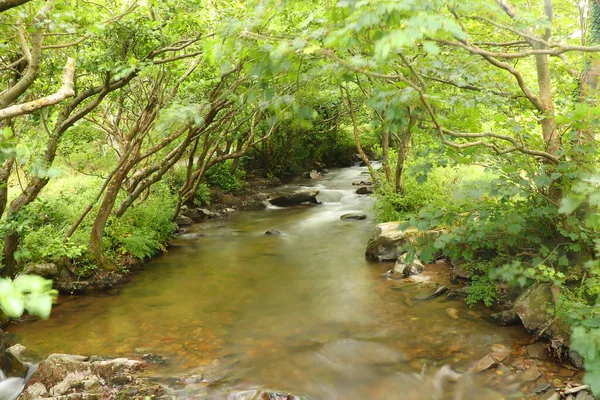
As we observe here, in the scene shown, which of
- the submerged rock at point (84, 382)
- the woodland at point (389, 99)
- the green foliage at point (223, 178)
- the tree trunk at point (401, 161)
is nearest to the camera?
the woodland at point (389, 99)

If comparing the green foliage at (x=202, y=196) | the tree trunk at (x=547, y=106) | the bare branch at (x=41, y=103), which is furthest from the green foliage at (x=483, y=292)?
the green foliage at (x=202, y=196)

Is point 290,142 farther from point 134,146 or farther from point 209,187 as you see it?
point 134,146

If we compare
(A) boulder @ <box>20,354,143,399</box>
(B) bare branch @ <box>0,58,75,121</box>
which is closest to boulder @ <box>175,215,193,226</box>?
(A) boulder @ <box>20,354,143,399</box>

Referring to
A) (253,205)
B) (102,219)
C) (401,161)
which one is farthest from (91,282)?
(253,205)

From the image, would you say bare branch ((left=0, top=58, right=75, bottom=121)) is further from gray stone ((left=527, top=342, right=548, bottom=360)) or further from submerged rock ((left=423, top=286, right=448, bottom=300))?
submerged rock ((left=423, top=286, right=448, bottom=300))

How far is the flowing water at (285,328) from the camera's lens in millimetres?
5036

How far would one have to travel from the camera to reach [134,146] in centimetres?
810

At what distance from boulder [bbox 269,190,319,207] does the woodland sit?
24.9 feet

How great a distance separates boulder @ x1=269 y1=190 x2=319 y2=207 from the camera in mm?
17562

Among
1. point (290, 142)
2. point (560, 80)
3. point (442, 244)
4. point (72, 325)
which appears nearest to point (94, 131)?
point (72, 325)

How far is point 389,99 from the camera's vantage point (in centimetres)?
429

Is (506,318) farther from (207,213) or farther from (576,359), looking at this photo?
(207,213)

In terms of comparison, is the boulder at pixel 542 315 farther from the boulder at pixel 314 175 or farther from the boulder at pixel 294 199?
the boulder at pixel 314 175

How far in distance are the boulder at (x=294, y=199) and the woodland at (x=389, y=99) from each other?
7586 millimetres
